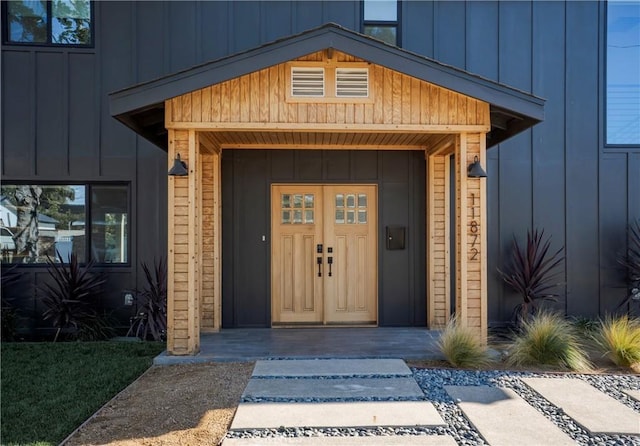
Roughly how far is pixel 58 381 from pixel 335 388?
2775 millimetres

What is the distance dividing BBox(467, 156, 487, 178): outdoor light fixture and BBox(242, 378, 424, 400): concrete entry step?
7.67 feet

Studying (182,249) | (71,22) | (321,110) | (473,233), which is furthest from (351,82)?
(71,22)

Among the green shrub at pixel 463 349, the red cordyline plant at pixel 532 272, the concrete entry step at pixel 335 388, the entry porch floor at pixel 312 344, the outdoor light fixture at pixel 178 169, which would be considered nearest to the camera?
the concrete entry step at pixel 335 388

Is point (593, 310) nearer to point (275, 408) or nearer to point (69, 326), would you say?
point (275, 408)

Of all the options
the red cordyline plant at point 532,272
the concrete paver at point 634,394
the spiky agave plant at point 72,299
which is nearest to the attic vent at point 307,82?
the red cordyline plant at point 532,272

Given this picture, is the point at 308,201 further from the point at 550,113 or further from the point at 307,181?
the point at 550,113

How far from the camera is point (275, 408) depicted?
369cm

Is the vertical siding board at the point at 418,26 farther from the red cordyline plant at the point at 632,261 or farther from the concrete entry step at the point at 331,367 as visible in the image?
the concrete entry step at the point at 331,367

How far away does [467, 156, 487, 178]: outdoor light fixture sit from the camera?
5.10 metres

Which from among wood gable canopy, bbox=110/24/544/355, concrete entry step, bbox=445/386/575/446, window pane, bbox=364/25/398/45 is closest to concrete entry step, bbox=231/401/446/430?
concrete entry step, bbox=445/386/575/446

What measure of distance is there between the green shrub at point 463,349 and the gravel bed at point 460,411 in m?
0.15

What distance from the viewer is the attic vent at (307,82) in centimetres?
502

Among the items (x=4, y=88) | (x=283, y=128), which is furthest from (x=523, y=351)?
(x=4, y=88)

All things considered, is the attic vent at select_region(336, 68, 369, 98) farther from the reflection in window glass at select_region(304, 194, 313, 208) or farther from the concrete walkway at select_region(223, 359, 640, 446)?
the concrete walkway at select_region(223, 359, 640, 446)
